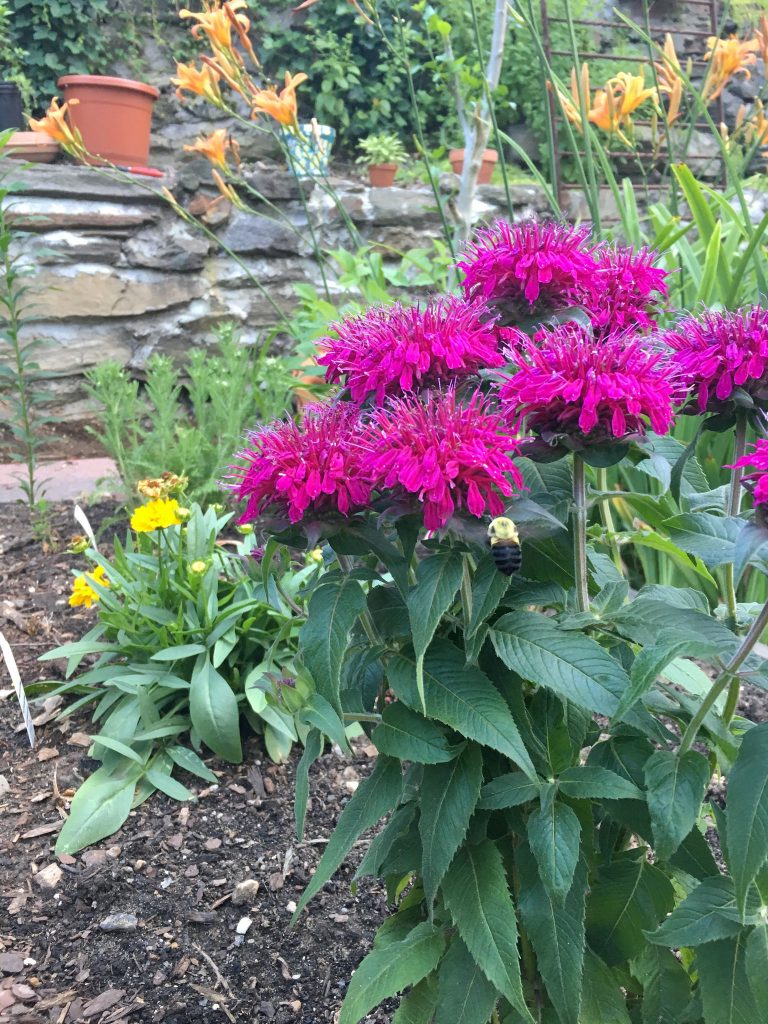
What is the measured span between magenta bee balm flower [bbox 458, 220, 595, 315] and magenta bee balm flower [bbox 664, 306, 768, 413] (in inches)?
5.9

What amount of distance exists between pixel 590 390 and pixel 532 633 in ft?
0.86

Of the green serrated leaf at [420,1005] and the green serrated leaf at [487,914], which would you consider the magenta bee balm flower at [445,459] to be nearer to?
the green serrated leaf at [487,914]

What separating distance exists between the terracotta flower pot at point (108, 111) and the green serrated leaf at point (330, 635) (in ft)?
14.1

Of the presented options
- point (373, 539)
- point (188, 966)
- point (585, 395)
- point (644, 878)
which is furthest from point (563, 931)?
point (188, 966)

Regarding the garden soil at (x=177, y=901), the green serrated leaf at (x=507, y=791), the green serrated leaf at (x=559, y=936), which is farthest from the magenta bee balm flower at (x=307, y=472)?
the garden soil at (x=177, y=901)

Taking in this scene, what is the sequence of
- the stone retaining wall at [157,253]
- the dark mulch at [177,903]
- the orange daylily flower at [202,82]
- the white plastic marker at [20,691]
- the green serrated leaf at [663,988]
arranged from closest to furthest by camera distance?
the green serrated leaf at [663,988]
the dark mulch at [177,903]
the white plastic marker at [20,691]
the orange daylily flower at [202,82]
the stone retaining wall at [157,253]

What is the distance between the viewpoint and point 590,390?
0.78 m

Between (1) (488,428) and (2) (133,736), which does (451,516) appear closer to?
(1) (488,428)

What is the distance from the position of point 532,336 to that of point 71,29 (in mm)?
5215

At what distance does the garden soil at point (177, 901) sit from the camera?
4.57 feet

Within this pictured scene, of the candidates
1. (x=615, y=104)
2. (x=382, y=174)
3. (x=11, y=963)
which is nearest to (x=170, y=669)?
(x=11, y=963)

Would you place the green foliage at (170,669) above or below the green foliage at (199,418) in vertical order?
below

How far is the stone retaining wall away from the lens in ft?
13.4

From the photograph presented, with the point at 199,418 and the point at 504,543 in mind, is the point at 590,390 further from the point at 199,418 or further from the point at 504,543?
the point at 199,418
